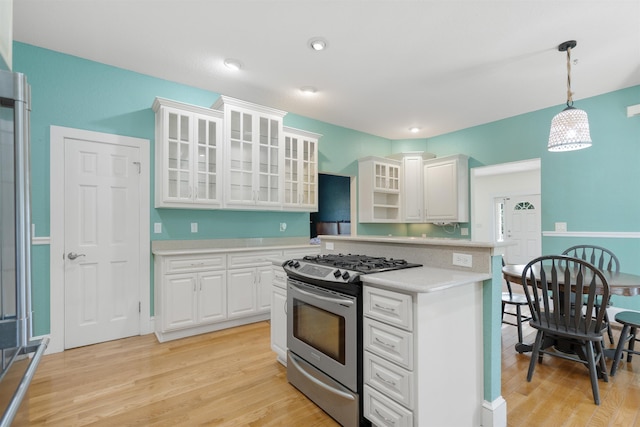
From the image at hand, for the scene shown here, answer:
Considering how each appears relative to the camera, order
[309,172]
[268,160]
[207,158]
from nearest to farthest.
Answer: [207,158] → [268,160] → [309,172]

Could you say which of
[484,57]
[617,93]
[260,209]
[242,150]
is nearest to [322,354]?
[260,209]

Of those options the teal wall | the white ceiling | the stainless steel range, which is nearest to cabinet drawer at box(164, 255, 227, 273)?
the teal wall

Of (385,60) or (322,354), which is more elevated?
(385,60)

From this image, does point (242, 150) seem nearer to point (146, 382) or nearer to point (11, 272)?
point (146, 382)

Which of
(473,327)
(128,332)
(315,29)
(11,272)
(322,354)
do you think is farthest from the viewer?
(128,332)

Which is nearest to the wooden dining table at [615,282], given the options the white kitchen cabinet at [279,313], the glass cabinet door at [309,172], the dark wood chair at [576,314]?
the dark wood chair at [576,314]

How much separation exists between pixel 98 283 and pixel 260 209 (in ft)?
5.98

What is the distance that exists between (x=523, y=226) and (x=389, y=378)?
774 cm

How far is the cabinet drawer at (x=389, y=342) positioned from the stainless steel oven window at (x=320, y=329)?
0.59ft

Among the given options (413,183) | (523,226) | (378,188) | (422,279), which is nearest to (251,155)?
(378,188)

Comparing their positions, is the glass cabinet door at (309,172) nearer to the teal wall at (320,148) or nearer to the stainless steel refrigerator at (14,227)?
the teal wall at (320,148)

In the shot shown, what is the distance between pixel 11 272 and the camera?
2.30 feet

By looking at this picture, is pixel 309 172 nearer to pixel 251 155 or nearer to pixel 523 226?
pixel 251 155

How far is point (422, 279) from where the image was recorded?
5.37 ft
